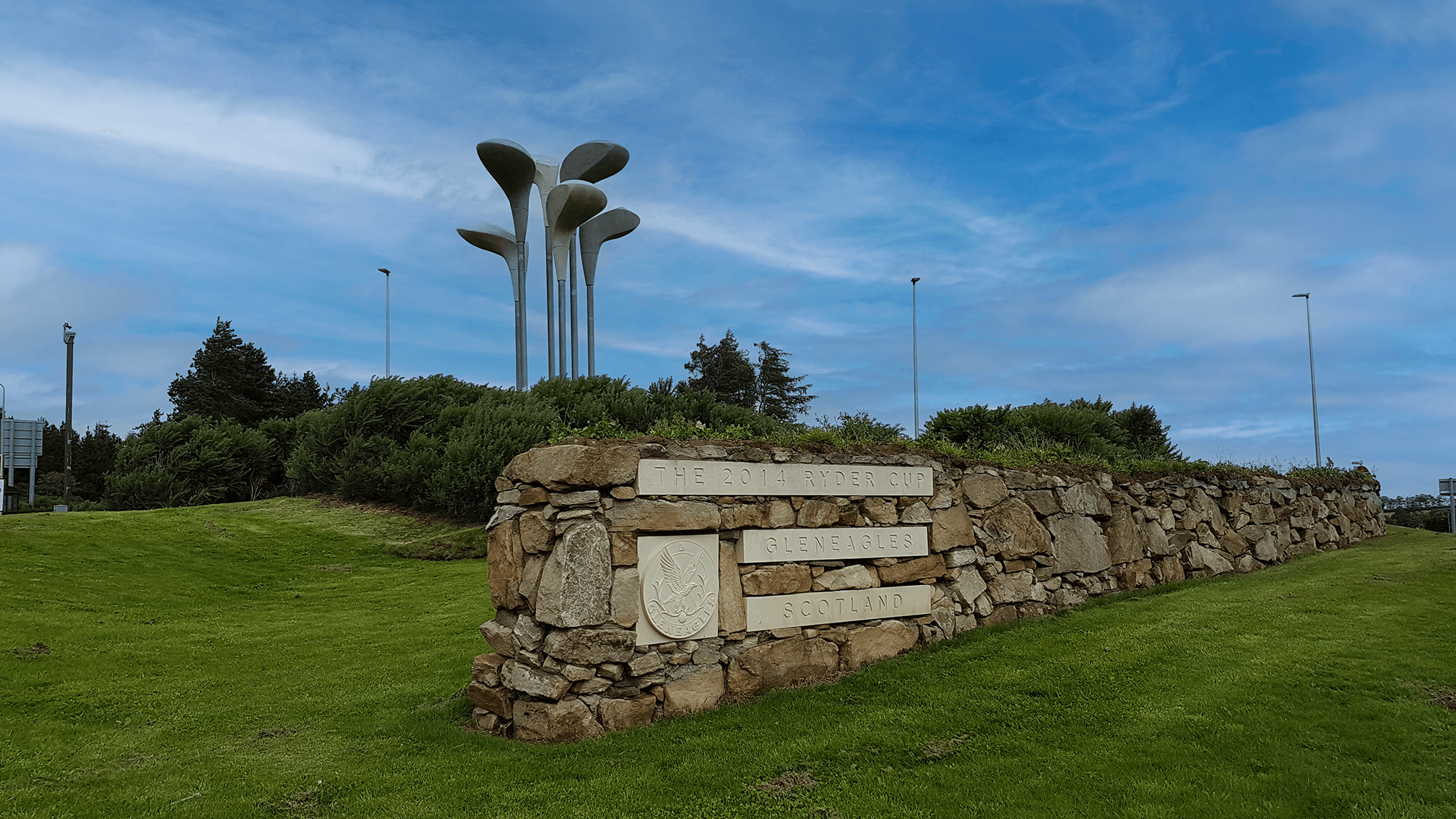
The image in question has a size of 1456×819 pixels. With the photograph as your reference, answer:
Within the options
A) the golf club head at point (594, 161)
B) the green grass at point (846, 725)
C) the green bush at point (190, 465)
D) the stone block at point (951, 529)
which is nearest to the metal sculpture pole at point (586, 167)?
the golf club head at point (594, 161)

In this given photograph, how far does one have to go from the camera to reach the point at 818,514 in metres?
7.43

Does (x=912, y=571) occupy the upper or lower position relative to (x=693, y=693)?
upper

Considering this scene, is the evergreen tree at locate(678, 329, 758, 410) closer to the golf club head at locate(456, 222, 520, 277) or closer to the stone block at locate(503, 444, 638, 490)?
the golf club head at locate(456, 222, 520, 277)

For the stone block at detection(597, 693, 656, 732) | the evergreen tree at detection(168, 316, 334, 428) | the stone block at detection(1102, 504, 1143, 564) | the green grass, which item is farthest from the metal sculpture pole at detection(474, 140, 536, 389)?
the stone block at detection(597, 693, 656, 732)

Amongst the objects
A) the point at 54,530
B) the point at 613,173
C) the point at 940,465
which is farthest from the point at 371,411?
the point at 940,465

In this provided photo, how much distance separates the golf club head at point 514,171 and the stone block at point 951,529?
23413 mm

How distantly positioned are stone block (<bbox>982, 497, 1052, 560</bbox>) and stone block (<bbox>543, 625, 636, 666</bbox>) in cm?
427

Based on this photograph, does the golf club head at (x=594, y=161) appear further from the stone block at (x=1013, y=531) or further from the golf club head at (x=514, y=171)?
the stone block at (x=1013, y=531)

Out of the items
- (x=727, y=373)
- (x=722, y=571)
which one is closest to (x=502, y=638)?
(x=722, y=571)

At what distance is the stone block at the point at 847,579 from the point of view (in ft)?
24.3

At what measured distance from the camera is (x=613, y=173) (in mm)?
30953

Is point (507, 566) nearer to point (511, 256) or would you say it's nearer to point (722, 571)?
point (722, 571)

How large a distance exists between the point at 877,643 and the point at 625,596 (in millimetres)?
2603

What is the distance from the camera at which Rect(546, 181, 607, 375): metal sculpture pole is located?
91.8ft
